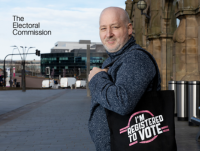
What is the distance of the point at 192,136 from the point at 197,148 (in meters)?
1.29

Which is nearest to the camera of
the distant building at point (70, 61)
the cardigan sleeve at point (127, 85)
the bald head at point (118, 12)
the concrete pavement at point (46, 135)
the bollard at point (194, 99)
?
the cardigan sleeve at point (127, 85)

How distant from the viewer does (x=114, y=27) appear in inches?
84.3

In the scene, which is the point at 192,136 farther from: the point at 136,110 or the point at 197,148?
the point at 136,110

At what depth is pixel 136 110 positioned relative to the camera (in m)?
1.89

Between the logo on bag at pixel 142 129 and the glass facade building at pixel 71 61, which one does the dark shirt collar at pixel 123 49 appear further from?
the glass facade building at pixel 71 61

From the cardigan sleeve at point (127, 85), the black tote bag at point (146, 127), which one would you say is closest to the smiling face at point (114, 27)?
the cardigan sleeve at point (127, 85)

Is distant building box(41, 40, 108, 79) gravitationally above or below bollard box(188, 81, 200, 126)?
above

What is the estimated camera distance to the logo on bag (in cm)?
188

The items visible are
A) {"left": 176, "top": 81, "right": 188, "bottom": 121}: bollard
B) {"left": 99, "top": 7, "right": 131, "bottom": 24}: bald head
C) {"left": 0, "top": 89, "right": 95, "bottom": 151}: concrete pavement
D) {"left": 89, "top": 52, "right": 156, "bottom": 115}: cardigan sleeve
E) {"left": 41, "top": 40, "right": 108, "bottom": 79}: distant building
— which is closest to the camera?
{"left": 89, "top": 52, "right": 156, "bottom": 115}: cardigan sleeve

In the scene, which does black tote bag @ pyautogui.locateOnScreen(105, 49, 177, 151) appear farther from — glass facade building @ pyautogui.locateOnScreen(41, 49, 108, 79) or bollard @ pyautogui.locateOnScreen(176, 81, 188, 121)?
glass facade building @ pyautogui.locateOnScreen(41, 49, 108, 79)

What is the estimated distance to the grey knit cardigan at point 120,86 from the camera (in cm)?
187

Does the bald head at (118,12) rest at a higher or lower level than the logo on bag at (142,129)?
higher

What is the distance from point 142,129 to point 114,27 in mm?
643

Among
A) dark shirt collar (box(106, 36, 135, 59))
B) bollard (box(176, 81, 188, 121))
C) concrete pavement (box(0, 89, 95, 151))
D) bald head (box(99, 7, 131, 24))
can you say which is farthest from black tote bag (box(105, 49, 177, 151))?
bollard (box(176, 81, 188, 121))
